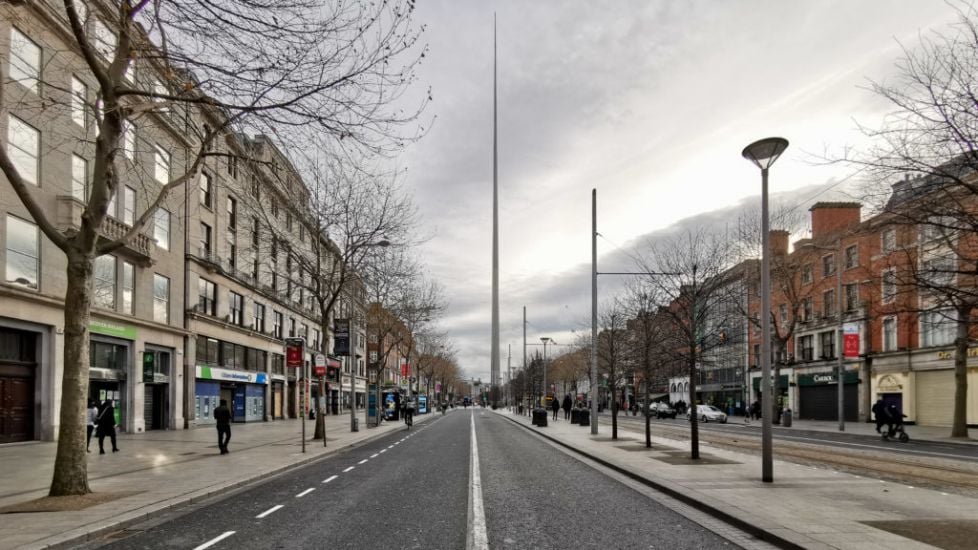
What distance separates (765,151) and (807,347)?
46.7 m

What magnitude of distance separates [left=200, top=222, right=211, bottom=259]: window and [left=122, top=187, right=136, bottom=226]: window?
27.8 ft

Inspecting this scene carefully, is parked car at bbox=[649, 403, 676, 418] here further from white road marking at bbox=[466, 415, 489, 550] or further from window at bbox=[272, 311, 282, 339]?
white road marking at bbox=[466, 415, 489, 550]

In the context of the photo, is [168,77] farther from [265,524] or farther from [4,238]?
[4,238]

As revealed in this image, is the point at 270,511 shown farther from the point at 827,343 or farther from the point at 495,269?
the point at 495,269

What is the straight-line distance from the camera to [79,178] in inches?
1030

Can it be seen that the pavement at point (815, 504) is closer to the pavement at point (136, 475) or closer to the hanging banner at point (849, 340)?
the pavement at point (136, 475)

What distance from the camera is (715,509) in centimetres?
973

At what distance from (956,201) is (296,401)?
54147mm

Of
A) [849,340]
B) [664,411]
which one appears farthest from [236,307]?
[849,340]

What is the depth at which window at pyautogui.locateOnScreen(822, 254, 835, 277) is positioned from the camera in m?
48.6

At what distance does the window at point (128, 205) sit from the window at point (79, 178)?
292 cm

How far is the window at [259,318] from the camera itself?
1901 inches

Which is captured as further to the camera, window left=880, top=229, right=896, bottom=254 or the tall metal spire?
the tall metal spire

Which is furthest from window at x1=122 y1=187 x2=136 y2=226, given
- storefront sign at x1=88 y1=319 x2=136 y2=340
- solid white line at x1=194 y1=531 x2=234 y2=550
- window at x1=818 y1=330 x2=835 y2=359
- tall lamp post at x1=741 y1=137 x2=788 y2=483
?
window at x1=818 y1=330 x2=835 y2=359
